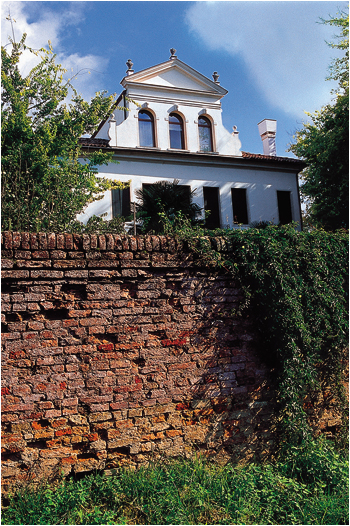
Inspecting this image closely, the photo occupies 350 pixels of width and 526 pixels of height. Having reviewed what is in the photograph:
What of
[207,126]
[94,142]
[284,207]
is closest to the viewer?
[94,142]

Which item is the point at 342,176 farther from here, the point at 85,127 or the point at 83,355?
the point at 83,355

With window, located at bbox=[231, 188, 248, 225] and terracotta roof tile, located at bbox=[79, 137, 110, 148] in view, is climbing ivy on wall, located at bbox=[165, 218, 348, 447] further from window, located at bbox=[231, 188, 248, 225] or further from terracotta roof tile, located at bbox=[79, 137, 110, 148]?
window, located at bbox=[231, 188, 248, 225]

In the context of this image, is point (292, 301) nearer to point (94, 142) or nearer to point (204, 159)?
point (94, 142)

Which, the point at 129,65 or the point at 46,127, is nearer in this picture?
the point at 46,127

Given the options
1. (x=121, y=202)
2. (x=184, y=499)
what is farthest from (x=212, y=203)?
(x=184, y=499)

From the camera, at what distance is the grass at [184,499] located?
3.29 m

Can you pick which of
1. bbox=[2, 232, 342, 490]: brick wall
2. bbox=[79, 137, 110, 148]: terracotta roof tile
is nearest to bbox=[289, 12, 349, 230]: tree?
bbox=[79, 137, 110, 148]: terracotta roof tile

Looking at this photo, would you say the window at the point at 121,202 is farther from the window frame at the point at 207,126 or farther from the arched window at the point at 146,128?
the window frame at the point at 207,126

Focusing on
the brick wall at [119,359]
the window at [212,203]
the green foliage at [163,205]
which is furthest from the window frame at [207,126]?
the brick wall at [119,359]

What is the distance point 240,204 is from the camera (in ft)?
54.5

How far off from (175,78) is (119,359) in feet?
49.0

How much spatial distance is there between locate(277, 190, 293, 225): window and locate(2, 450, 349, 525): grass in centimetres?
1422

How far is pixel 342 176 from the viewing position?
15.2 meters

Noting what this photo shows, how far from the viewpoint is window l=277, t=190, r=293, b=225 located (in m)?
17.2
